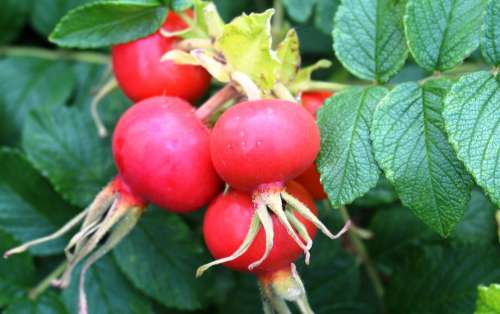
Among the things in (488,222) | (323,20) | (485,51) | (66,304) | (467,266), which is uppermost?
(485,51)

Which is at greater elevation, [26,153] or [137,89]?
[137,89]

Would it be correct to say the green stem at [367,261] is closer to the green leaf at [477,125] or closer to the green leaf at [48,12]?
Result: the green leaf at [477,125]

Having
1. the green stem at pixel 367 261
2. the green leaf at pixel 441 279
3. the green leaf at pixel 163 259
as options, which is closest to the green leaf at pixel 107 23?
the green leaf at pixel 163 259

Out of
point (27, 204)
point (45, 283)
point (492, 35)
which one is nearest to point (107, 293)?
point (45, 283)

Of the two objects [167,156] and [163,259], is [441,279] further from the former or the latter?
[167,156]

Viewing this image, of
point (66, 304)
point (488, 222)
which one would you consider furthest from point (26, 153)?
point (488, 222)

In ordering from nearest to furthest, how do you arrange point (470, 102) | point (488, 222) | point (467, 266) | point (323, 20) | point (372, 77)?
point (470, 102) → point (372, 77) → point (467, 266) → point (323, 20) → point (488, 222)

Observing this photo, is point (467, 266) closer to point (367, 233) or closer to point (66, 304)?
point (367, 233)
